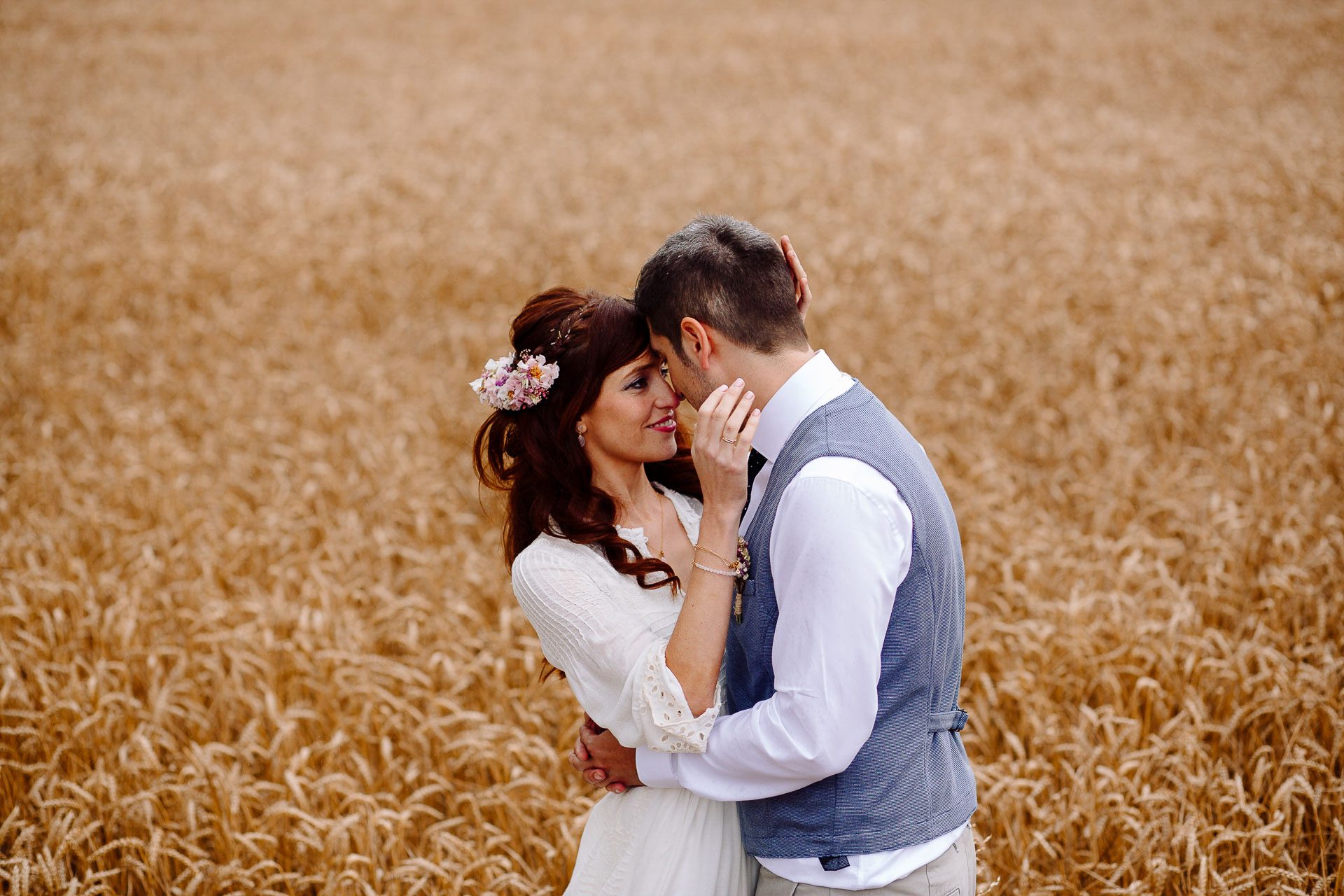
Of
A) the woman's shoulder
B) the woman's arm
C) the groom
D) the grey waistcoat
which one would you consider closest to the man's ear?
the groom

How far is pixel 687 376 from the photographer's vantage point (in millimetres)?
2617

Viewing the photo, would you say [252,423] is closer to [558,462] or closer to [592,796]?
[592,796]

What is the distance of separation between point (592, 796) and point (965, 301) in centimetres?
697

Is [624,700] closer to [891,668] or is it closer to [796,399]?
[891,668]


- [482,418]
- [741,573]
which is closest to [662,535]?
[741,573]

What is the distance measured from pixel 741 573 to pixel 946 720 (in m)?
0.59

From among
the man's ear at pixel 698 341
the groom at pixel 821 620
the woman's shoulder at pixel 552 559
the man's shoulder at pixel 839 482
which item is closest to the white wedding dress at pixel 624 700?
the woman's shoulder at pixel 552 559

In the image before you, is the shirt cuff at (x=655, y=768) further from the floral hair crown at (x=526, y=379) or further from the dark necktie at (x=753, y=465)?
the floral hair crown at (x=526, y=379)

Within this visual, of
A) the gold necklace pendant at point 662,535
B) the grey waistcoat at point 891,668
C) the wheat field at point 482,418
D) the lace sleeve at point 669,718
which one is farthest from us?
the wheat field at point 482,418

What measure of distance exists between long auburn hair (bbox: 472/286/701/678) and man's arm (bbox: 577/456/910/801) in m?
0.74

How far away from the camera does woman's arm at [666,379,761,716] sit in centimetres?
241

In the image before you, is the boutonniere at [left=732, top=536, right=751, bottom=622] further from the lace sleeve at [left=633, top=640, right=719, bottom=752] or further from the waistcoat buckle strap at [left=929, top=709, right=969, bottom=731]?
the waistcoat buckle strap at [left=929, top=709, right=969, bottom=731]

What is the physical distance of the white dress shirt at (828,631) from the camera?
2.18m

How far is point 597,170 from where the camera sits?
1504 centimetres
